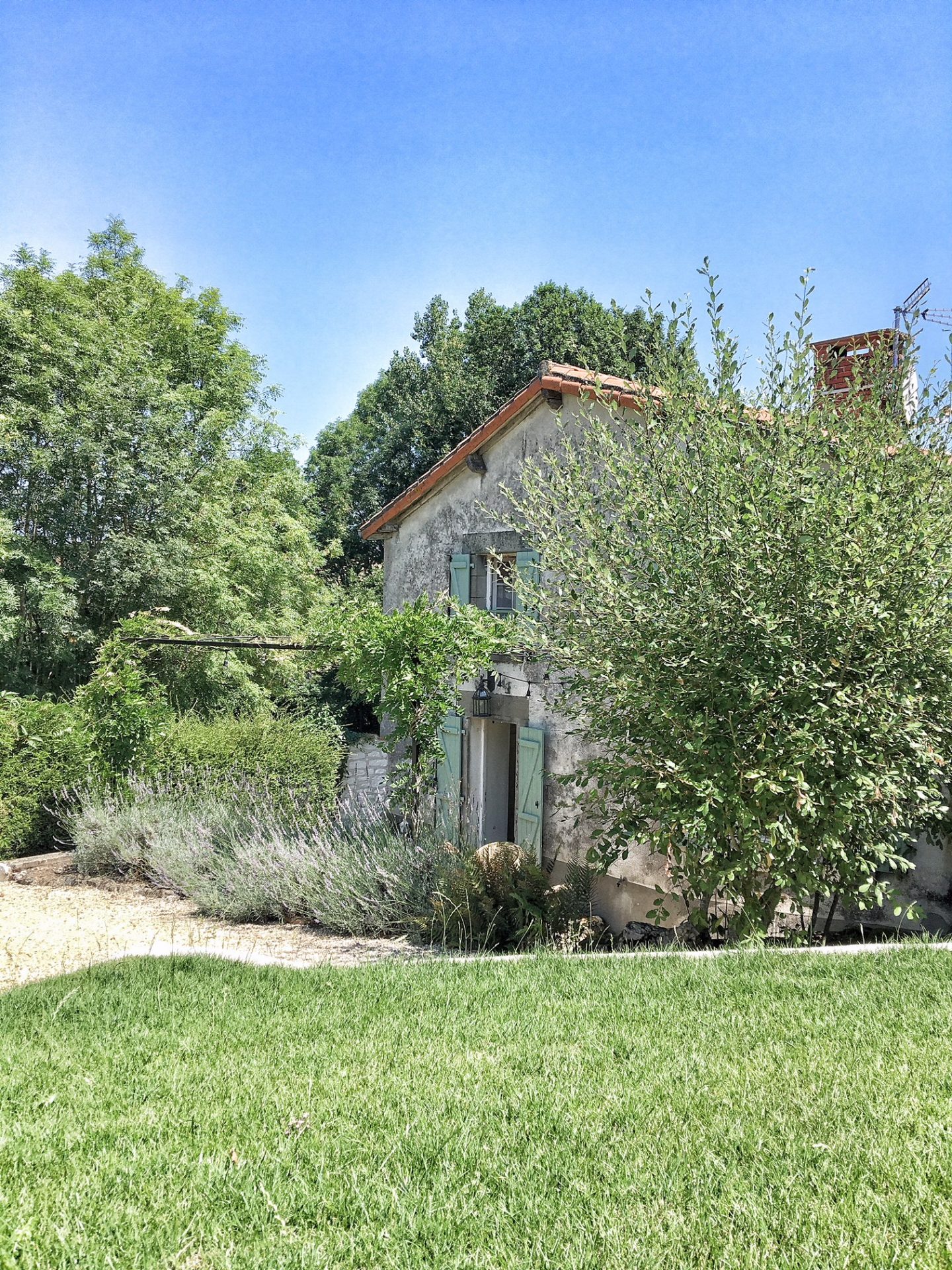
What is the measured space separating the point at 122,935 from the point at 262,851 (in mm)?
1803

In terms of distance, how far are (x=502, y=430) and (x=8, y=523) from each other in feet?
33.3

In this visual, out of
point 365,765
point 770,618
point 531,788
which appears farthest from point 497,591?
point 365,765

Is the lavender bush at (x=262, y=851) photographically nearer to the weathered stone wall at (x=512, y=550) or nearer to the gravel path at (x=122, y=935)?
the gravel path at (x=122, y=935)

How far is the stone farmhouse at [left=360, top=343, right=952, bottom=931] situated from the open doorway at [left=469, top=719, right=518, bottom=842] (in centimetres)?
2

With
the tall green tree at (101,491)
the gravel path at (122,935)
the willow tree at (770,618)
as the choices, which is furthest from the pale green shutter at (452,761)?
the tall green tree at (101,491)

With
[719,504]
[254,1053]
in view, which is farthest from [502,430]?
[254,1053]

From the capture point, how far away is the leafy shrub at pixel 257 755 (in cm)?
1281

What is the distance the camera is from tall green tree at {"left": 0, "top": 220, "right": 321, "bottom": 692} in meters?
16.9

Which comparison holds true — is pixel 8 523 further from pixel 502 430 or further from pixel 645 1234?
pixel 645 1234

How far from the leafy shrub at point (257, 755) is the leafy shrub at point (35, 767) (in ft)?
4.04

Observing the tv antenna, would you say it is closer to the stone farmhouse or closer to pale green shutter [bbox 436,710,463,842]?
the stone farmhouse

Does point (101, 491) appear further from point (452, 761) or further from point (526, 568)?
point (526, 568)

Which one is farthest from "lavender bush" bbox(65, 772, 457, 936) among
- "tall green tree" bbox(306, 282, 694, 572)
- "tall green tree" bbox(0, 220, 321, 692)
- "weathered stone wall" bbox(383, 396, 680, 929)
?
"tall green tree" bbox(306, 282, 694, 572)

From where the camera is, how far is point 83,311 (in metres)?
19.9
